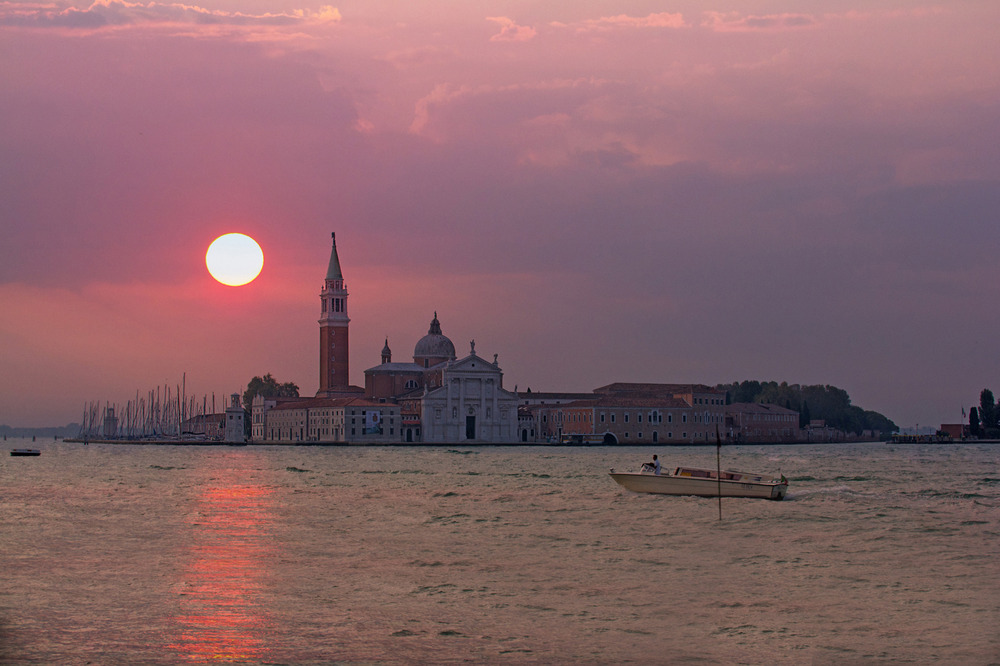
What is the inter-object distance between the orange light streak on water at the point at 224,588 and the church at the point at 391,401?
94.7 metres

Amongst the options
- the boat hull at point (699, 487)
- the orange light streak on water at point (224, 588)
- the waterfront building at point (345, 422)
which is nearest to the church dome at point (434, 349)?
the waterfront building at point (345, 422)

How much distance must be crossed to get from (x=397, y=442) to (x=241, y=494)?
8610 cm

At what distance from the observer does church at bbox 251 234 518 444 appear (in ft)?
408

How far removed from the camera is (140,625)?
524 inches

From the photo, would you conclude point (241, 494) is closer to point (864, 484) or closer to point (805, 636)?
point (864, 484)

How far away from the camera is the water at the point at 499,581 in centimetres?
1239

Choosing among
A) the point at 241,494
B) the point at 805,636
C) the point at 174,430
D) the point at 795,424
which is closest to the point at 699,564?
the point at 805,636

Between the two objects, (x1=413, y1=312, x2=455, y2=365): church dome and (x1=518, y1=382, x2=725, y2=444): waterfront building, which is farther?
(x1=413, y1=312, x2=455, y2=365): church dome

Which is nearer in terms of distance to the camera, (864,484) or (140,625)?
(140,625)

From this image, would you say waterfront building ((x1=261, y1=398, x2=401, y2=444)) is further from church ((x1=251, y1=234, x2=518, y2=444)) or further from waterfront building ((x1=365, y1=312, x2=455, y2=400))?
waterfront building ((x1=365, y1=312, x2=455, y2=400))

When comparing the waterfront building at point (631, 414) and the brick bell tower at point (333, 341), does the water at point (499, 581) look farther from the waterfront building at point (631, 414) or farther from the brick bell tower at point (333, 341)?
the brick bell tower at point (333, 341)

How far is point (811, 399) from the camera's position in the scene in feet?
594

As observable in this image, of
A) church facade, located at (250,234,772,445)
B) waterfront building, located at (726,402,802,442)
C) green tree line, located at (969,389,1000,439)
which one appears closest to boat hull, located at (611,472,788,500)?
church facade, located at (250,234,772,445)

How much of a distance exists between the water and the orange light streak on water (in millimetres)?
55
